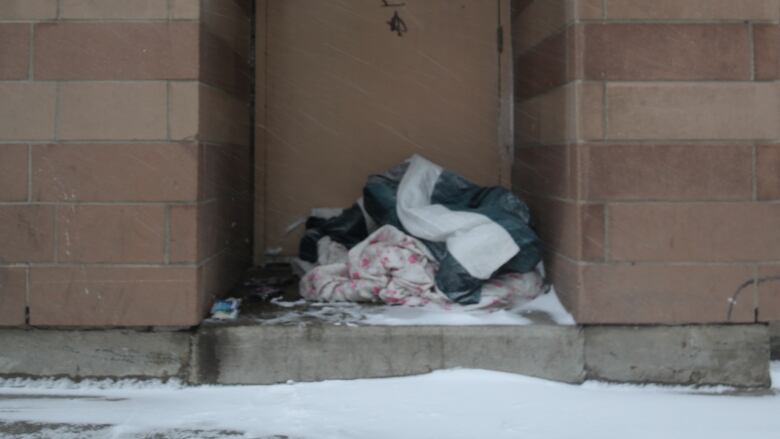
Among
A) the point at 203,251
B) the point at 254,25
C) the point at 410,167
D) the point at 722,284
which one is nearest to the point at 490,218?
the point at 410,167

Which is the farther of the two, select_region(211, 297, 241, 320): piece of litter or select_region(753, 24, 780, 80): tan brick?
select_region(211, 297, 241, 320): piece of litter

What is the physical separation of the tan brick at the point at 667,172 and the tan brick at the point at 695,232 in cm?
6

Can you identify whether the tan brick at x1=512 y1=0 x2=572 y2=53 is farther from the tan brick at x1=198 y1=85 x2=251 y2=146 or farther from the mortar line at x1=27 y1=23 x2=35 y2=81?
the mortar line at x1=27 y1=23 x2=35 y2=81

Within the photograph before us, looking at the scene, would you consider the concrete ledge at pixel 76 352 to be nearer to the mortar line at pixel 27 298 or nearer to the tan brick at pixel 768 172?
the mortar line at pixel 27 298

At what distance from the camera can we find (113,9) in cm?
398

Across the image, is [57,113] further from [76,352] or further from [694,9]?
[694,9]

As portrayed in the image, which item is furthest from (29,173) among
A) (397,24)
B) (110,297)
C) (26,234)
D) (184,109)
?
(397,24)

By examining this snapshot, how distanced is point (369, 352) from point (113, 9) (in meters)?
2.26

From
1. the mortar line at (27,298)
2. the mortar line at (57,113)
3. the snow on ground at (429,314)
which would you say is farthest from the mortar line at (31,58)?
the snow on ground at (429,314)

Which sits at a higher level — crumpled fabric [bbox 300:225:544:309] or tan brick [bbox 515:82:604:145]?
tan brick [bbox 515:82:604:145]

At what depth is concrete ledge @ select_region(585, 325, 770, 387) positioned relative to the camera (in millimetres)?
4027

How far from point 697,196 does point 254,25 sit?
335 cm

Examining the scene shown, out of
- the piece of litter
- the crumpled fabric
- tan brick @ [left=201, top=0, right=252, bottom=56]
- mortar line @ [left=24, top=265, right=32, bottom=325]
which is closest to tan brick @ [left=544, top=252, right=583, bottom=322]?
the crumpled fabric

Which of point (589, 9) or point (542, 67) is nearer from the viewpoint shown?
point (589, 9)
